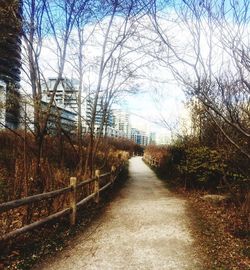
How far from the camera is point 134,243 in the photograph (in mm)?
6688

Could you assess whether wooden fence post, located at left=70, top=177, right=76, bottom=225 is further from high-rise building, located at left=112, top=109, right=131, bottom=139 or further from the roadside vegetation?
high-rise building, located at left=112, top=109, right=131, bottom=139

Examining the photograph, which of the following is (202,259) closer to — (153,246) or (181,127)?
(153,246)

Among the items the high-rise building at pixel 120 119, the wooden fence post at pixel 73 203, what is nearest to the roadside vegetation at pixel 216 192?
the wooden fence post at pixel 73 203

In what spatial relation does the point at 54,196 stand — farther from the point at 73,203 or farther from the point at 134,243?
the point at 134,243

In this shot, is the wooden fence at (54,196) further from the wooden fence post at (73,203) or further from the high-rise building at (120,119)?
the high-rise building at (120,119)

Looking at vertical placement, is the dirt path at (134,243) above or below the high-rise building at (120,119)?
below

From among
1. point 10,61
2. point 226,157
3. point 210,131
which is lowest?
point 226,157

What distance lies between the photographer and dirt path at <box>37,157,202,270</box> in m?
5.53

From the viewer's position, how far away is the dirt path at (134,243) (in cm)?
553

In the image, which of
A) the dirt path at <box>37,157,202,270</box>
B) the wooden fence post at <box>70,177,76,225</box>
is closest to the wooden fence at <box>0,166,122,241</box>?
the wooden fence post at <box>70,177,76,225</box>

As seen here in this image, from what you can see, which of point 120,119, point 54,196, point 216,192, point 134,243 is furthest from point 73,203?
point 120,119

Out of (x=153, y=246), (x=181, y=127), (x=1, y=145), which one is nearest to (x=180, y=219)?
(x=153, y=246)

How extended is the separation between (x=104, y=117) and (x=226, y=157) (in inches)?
253

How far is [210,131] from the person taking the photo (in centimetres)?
1389
